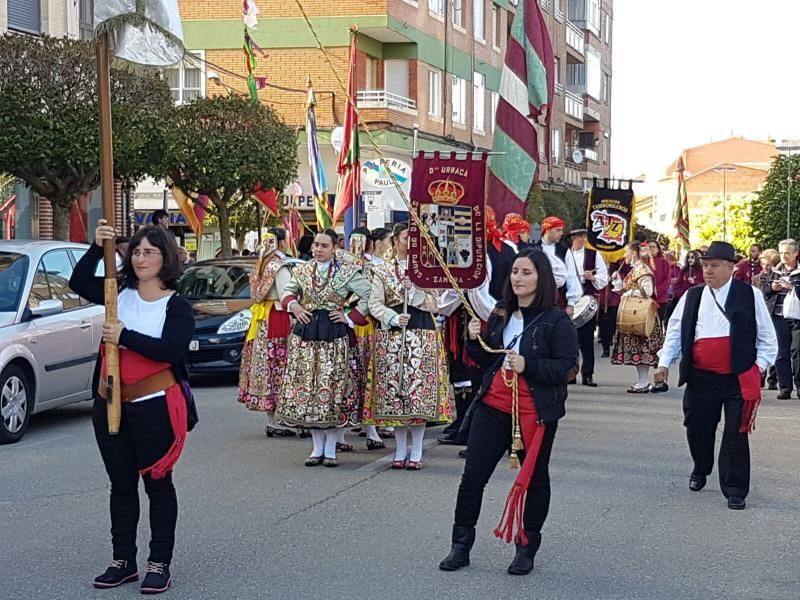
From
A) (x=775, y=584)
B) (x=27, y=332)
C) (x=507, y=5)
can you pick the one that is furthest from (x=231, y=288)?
(x=507, y=5)

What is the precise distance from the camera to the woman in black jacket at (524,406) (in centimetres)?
637

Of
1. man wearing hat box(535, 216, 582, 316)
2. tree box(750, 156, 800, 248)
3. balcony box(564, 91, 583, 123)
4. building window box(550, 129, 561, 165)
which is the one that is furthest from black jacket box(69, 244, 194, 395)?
tree box(750, 156, 800, 248)

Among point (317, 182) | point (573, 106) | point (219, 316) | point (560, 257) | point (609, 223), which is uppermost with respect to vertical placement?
point (573, 106)

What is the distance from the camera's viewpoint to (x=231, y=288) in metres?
16.4

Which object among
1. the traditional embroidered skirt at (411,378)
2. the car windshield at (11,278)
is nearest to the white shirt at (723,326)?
the traditional embroidered skirt at (411,378)

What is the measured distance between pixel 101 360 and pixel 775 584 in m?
3.52

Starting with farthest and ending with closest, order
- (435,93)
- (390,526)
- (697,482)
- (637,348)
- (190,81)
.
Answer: (435,93), (190,81), (637,348), (697,482), (390,526)

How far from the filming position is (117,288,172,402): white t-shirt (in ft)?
20.0

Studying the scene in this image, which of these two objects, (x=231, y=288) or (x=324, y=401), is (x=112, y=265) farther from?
(x=231, y=288)

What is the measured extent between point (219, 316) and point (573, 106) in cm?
4217

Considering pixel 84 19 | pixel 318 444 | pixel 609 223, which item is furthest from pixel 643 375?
pixel 84 19

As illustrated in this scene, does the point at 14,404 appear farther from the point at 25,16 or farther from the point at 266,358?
the point at 25,16

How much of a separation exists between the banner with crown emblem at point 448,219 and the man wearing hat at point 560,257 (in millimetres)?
4702

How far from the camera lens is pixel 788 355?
1544 centimetres
